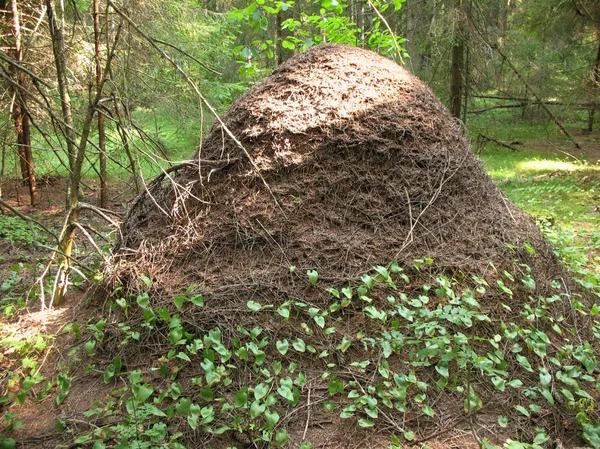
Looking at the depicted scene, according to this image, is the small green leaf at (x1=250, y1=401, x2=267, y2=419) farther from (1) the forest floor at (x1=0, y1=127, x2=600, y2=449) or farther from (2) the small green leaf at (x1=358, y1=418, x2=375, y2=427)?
(1) the forest floor at (x1=0, y1=127, x2=600, y2=449)

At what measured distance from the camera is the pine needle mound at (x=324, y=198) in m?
3.36

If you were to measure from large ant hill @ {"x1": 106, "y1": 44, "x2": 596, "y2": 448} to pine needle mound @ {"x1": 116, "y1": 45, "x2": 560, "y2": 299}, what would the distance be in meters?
0.01

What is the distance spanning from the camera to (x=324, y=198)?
11.7 feet

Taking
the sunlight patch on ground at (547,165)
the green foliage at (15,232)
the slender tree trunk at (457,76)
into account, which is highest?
the slender tree trunk at (457,76)

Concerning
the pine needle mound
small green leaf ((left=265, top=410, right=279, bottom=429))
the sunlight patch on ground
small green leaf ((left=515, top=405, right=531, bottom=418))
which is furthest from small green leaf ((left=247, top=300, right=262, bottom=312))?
the sunlight patch on ground

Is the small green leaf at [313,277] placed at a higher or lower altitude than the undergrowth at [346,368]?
higher

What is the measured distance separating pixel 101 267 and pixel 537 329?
12.1 feet

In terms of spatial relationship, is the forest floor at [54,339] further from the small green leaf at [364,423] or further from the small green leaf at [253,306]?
the small green leaf at [253,306]

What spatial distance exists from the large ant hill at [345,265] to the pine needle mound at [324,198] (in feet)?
0.04

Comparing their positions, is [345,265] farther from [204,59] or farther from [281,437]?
[204,59]

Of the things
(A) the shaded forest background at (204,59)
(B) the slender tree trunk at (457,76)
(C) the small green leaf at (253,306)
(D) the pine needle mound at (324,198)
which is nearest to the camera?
(C) the small green leaf at (253,306)

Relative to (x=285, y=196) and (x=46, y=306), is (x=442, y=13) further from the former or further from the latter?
(x=46, y=306)

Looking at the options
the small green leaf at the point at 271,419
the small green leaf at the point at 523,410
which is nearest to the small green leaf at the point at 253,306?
the small green leaf at the point at 271,419

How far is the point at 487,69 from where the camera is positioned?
11.2 metres
